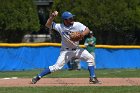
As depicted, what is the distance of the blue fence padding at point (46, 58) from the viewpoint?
68.3 ft

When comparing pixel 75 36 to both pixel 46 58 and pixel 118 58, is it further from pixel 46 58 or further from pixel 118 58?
pixel 118 58

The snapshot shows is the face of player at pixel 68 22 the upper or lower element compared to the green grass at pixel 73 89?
upper

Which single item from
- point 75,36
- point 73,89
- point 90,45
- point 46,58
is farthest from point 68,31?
point 46,58

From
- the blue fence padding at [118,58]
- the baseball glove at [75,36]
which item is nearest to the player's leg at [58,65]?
the baseball glove at [75,36]

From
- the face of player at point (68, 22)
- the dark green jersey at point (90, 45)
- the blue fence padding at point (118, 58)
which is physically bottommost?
the blue fence padding at point (118, 58)

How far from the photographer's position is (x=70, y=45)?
1275cm

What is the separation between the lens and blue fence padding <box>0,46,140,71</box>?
68.3 feet

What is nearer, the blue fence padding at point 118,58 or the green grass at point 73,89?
the green grass at point 73,89

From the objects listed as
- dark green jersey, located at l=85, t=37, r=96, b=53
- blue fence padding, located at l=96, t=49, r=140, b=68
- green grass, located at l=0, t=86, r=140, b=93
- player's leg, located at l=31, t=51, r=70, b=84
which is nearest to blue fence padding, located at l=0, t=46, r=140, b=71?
blue fence padding, located at l=96, t=49, r=140, b=68

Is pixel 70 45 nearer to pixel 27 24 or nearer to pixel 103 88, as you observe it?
pixel 103 88

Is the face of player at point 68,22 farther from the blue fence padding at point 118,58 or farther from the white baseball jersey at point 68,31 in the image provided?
the blue fence padding at point 118,58

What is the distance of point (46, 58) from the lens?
21.7 m

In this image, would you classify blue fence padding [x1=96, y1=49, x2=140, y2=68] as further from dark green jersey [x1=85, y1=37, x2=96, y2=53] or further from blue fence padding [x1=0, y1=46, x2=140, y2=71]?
dark green jersey [x1=85, y1=37, x2=96, y2=53]

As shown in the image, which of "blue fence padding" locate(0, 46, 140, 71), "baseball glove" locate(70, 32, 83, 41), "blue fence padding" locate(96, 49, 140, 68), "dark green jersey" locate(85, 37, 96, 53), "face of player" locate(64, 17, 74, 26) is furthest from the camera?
"blue fence padding" locate(96, 49, 140, 68)
